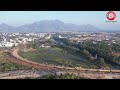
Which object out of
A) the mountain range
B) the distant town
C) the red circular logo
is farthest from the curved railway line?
the red circular logo

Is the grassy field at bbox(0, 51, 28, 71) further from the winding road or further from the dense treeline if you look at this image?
the dense treeline

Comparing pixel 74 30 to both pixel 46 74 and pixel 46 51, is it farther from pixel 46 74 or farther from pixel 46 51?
pixel 46 74

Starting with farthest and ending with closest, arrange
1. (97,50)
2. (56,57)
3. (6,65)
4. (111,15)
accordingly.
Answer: (97,50)
(56,57)
(6,65)
(111,15)

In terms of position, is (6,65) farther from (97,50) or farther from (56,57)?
(97,50)

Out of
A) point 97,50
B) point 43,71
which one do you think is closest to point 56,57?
point 43,71

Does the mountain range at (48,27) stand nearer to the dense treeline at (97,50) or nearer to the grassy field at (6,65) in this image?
the dense treeline at (97,50)

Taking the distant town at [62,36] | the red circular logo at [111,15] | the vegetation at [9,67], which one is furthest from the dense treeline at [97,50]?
the vegetation at [9,67]
